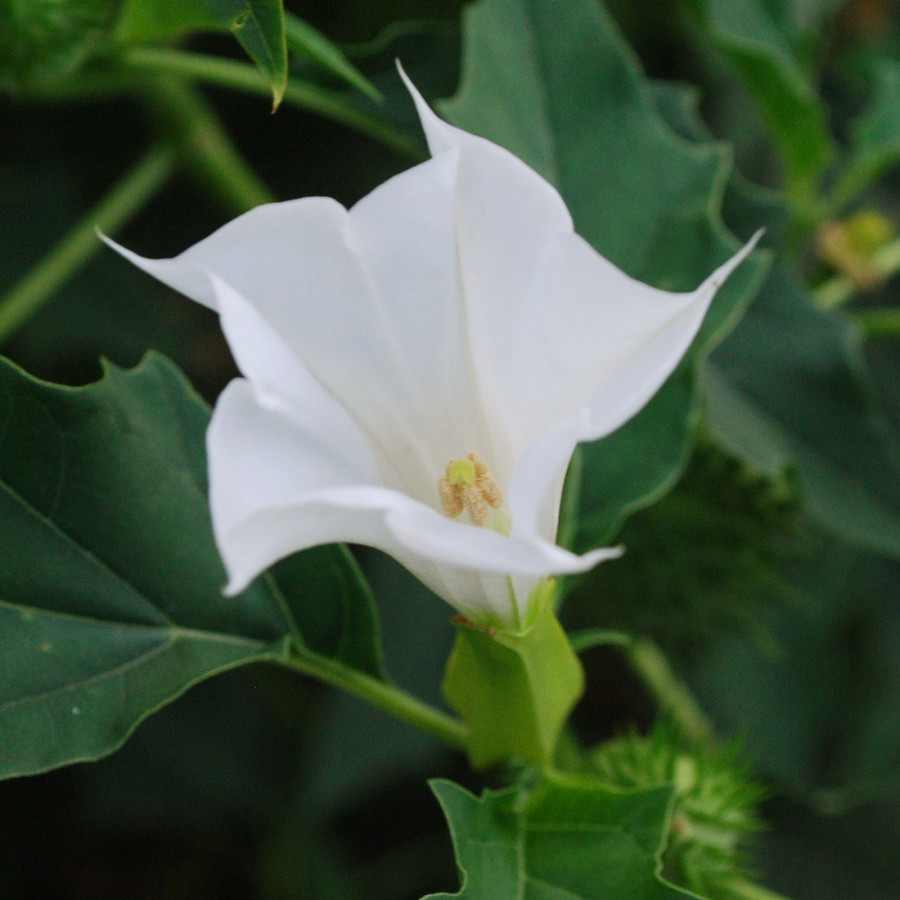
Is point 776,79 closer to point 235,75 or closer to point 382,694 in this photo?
point 235,75

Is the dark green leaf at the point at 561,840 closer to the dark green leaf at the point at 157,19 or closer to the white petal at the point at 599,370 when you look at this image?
the white petal at the point at 599,370

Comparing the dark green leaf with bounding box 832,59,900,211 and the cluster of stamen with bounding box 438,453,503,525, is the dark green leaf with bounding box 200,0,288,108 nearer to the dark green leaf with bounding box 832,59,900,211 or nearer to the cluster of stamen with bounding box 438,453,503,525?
the cluster of stamen with bounding box 438,453,503,525

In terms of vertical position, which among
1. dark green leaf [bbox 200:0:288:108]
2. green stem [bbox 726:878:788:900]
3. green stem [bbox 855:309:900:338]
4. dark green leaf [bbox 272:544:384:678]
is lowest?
green stem [bbox 726:878:788:900]

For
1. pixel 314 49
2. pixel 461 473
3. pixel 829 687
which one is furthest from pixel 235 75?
pixel 829 687

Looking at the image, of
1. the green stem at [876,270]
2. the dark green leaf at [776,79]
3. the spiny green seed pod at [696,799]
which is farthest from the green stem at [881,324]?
the spiny green seed pod at [696,799]

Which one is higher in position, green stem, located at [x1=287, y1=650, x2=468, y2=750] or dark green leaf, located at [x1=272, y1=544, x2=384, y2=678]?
dark green leaf, located at [x1=272, y1=544, x2=384, y2=678]

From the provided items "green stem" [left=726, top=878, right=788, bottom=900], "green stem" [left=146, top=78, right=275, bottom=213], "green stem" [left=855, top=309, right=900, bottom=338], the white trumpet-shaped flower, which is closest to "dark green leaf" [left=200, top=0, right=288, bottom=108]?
the white trumpet-shaped flower
